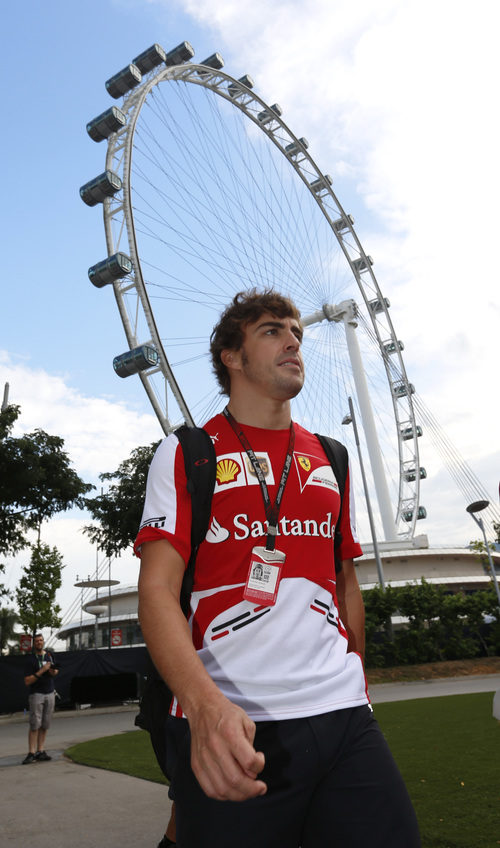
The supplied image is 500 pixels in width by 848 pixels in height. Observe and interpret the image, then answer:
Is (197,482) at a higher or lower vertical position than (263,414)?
lower

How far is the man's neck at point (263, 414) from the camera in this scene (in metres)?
2.51

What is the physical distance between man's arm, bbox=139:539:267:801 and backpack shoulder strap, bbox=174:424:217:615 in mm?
80

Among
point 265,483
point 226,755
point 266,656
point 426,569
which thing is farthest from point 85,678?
point 426,569

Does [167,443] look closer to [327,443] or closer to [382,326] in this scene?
[327,443]

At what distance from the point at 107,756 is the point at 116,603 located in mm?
72978

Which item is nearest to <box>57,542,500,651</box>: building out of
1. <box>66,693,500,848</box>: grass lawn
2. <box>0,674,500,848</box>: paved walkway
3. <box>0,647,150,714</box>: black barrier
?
<box>0,647,150,714</box>: black barrier

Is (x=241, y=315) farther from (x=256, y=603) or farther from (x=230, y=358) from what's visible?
(x=256, y=603)

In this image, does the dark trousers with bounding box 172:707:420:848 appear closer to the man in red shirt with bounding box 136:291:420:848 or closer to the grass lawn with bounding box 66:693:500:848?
the man in red shirt with bounding box 136:291:420:848

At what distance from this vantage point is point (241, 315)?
110 inches

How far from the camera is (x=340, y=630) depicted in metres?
2.21

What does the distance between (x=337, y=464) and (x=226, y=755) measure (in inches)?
53.4

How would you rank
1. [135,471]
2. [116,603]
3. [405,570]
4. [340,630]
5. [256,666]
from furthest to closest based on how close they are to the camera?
[116,603]
[405,570]
[135,471]
[340,630]
[256,666]

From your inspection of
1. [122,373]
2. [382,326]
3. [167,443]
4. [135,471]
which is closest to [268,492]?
[167,443]

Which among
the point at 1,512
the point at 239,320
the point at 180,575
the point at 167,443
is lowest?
the point at 180,575
